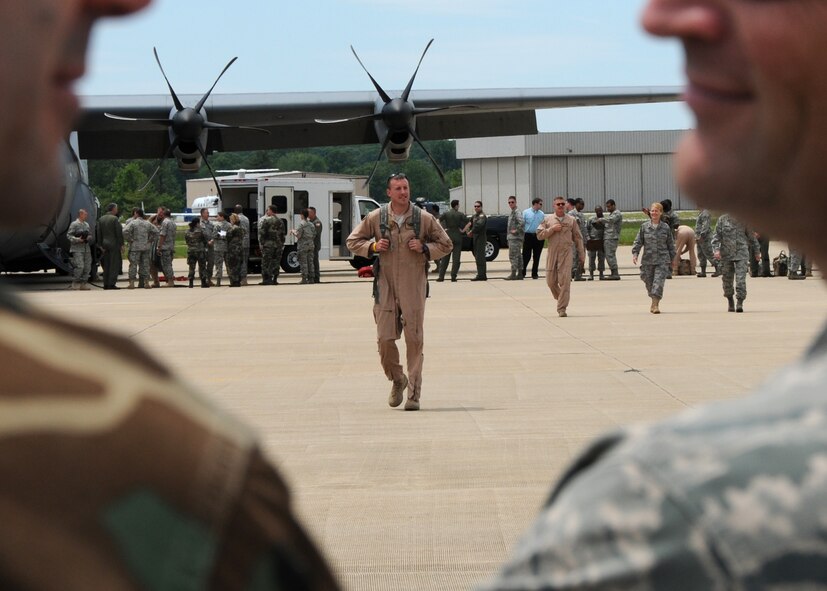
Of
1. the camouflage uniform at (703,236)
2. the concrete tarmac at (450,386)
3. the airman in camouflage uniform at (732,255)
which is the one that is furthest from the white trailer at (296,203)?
the airman in camouflage uniform at (732,255)

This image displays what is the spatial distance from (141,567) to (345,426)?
839 centimetres

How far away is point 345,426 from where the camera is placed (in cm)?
899

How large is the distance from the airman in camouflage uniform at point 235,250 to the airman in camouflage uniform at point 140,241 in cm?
157

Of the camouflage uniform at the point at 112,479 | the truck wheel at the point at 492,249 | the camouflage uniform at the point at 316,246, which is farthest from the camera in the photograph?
the truck wheel at the point at 492,249

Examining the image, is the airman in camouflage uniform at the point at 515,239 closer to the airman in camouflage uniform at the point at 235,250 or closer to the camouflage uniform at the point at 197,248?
the airman in camouflage uniform at the point at 235,250

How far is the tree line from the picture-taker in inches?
3528

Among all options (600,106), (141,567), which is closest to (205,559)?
(141,567)

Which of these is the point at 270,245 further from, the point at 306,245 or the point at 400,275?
the point at 400,275

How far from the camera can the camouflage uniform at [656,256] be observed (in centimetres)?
1780

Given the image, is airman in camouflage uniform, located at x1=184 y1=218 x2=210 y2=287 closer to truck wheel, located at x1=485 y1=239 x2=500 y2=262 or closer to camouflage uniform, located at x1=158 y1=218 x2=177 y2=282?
camouflage uniform, located at x1=158 y1=218 x2=177 y2=282

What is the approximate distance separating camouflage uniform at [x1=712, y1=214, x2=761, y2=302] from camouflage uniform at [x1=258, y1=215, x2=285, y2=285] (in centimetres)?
1138

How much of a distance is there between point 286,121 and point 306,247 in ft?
11.9

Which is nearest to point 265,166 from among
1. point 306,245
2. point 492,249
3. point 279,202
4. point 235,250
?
point 492,249

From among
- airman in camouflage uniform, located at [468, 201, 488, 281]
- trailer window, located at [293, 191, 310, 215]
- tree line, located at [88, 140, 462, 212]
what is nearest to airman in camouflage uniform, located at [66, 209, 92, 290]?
trailer window, located at [293, 191, 310, 215]
